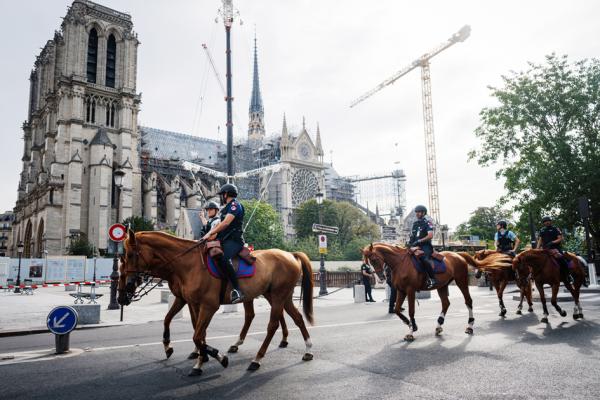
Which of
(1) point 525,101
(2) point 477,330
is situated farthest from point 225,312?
(1) point 525,101

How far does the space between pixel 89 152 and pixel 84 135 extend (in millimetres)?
2830

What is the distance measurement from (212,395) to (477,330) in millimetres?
6628

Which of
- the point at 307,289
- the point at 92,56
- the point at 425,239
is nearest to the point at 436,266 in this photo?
the point at 425,239

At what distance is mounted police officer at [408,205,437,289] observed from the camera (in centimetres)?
883

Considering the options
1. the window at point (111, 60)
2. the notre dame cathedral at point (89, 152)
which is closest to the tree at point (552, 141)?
the notre dame cathedral at point (89, 152)

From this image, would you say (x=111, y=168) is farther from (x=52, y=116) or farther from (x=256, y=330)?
(x=256, y=330)

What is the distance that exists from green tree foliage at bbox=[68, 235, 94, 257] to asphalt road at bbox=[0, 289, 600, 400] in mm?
50627

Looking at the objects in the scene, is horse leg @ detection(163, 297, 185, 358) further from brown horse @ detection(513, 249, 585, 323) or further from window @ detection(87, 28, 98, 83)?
window @ detection(87, 28, 98, 83)

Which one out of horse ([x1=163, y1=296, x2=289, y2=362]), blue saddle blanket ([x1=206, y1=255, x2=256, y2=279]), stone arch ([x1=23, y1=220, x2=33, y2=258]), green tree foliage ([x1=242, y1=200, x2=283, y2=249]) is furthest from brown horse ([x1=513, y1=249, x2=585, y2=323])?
stone arch ([x1=23, y1=220, x2=33, y2=258])

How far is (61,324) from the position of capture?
7352 mm

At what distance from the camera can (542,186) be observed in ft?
84.9

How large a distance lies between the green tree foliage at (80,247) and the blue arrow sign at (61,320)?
5345 centimetres

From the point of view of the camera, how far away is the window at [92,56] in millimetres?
66562

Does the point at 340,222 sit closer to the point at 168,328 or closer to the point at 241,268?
the point at 168,328
